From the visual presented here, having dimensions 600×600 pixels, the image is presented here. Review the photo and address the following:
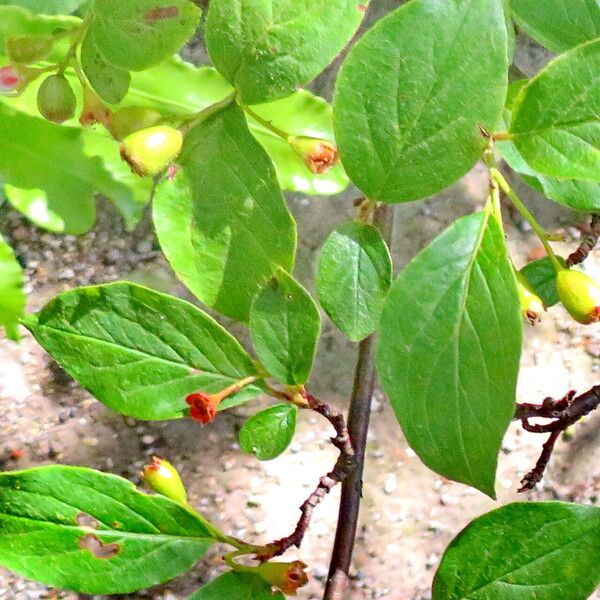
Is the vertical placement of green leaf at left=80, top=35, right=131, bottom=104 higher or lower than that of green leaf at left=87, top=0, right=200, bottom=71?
lower

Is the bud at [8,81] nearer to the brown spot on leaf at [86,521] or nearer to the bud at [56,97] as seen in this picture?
the bud at [56,97]

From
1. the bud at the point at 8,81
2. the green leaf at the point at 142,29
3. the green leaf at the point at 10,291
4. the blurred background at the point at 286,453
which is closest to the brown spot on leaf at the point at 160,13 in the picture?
the green leaf at the point at 142,29

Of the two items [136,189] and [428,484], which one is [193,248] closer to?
[136,189]

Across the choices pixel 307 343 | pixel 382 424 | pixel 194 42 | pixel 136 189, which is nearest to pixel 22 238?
pixel 136 189

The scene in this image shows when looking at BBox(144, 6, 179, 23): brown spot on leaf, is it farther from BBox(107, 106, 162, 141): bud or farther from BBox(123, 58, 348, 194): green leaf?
BBox(123, 58, 348, 194): green leaf

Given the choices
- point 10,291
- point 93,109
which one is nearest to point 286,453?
point 10,291

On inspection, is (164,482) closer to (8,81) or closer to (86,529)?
(86,529)

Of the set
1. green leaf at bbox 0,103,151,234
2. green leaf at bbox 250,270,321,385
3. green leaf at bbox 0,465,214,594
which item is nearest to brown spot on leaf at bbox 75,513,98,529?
green leaf at bbox 0,465,214,594
